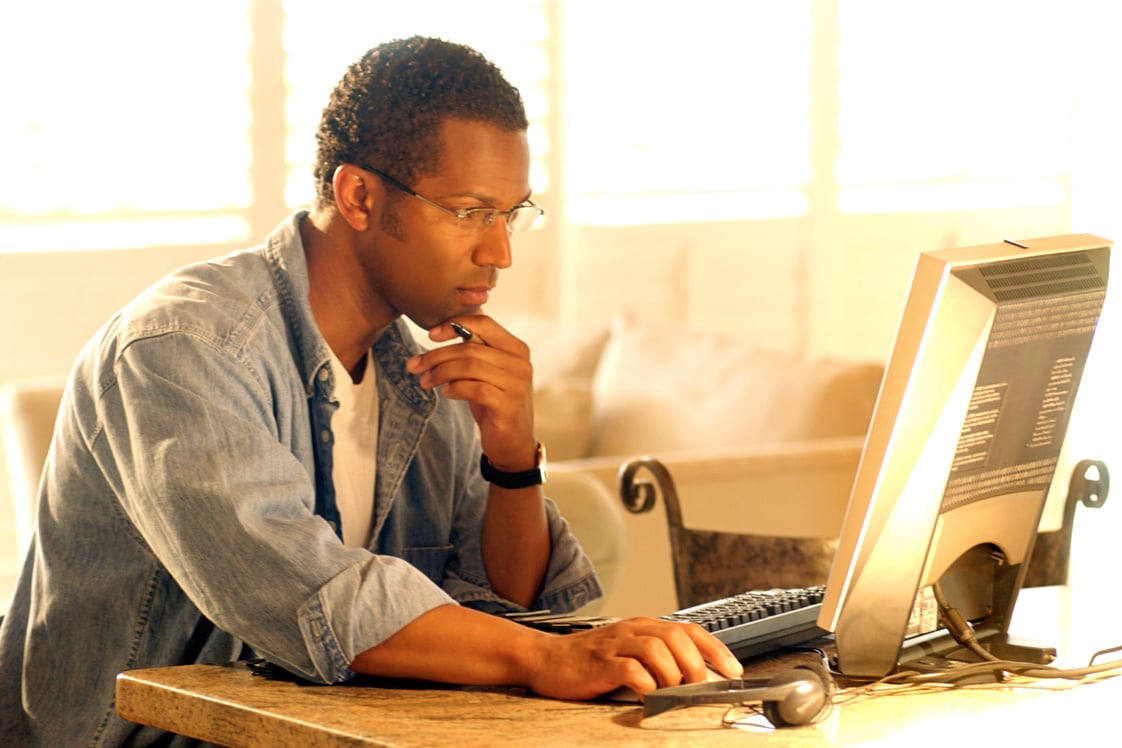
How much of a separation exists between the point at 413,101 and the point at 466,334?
0.27 m

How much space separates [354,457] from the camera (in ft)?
6.02

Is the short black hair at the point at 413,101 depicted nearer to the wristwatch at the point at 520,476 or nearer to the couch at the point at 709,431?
the wristwatch at the point at 520,476

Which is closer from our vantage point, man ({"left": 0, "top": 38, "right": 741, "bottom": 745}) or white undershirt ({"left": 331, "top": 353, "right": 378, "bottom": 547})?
man ({"left": 0, "top": 38, "right": 741, "bottom": 745})

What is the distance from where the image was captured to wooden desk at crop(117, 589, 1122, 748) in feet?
3.89

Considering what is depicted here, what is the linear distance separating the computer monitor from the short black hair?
63 cm

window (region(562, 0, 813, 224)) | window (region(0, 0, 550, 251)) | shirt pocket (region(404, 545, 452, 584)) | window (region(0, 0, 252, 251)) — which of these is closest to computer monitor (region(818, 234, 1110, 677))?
shirt pocket (region(404, 545, 452, 584))

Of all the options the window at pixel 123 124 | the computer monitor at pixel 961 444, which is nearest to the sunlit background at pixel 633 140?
the window at pixel 123 124

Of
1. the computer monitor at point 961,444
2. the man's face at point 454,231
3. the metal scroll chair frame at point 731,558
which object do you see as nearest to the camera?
the computer monitor at point 961,444

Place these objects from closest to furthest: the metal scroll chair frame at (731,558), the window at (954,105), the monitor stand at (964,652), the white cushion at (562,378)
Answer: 1. the monitor stand at (964,652)
2. the metal scroll chair frame at (731,558)
3. the white cushion at (562,378)
4. the window at (954,105)

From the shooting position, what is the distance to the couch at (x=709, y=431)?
321 cm

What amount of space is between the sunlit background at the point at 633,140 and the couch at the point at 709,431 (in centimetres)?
165

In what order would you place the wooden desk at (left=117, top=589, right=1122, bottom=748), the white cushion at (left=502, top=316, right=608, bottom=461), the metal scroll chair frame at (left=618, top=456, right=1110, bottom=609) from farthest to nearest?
1. the white cushion at (left=502, top=316, right=608, bottom=461)
2. the metal scroll chair frame at (left=618, top=456, right=1110, bottom=609)
3. the wooden desk at (left=117, top=589, right=1122, bottom=748)

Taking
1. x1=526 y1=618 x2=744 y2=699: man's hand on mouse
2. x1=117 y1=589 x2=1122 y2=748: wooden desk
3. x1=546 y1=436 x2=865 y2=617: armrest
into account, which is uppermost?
x1=526 y1=618 x2=744 y2=699: man's hand on mouse

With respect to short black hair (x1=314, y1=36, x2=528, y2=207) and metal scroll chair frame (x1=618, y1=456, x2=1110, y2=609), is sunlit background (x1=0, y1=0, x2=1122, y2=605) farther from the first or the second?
short black hair (x1=314, y1=36, x2=528, y2=207)
